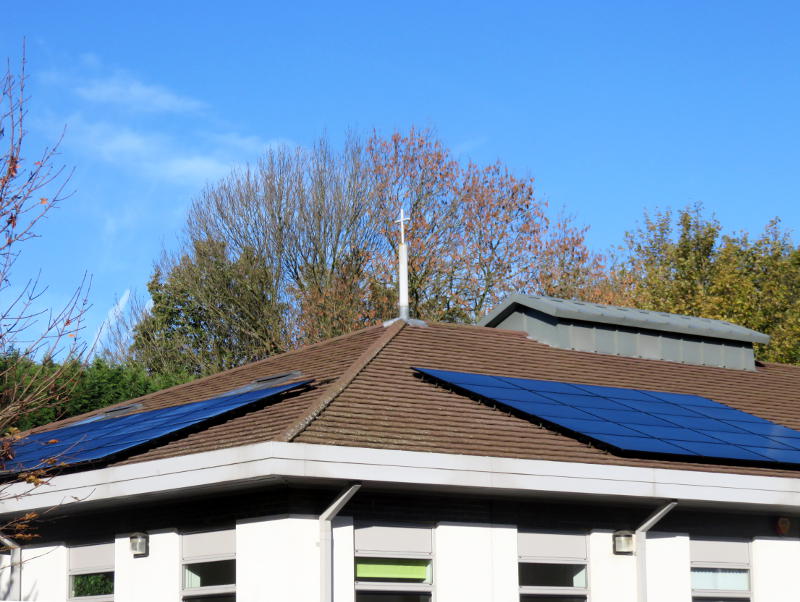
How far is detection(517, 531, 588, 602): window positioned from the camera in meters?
13.1

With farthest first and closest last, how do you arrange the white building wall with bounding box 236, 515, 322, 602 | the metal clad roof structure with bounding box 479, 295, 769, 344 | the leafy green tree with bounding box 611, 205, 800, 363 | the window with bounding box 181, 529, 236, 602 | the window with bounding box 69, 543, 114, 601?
the leafy green tree with bounding box 611, 205, 800, 363 < the metal clad roof structure with bounding box 479, 295, 769, 344 < the window with bounding box 69, 543, 114, 601 < the window with bounding box 181, 529, 236, 602 < the white building wall with bounding box 236, 515, 322, 602

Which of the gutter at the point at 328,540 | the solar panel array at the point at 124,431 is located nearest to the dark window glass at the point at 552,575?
the gutter at the point at 328,540

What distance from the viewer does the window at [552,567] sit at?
43.1 ft

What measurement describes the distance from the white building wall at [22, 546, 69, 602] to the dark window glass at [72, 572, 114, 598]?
12 centimetres

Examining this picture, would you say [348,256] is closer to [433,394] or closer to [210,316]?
[210,316]

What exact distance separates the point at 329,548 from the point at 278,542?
1.69ft

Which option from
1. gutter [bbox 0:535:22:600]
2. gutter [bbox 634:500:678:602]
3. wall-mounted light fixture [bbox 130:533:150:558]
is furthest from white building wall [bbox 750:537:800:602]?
gutter [bbox 0:535:22:600]

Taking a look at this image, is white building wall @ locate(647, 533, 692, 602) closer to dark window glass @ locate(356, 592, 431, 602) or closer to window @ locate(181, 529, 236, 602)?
dark window glass @ locate(356, 592, 431, 602)

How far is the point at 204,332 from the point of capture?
142 ft

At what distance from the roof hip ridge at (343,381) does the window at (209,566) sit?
153 cm

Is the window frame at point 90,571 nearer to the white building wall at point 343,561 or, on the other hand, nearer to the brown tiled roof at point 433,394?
the brown tiled roof at point 433,394

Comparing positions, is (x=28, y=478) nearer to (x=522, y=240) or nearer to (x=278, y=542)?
(x=278, y=542)

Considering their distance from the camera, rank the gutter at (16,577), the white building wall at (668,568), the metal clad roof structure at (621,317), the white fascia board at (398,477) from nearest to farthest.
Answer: the white fascia board at (398,477)
the white building wall at (668,568)
the gutter at (16,577)
the metal clad roof structure at (621,317)

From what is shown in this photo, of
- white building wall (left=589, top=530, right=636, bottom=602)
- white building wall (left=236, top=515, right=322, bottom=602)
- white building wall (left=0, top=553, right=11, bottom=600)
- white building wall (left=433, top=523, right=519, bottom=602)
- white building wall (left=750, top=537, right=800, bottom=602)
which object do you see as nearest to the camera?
white building wall (left=236, top=515, right=322, bottom=602)
